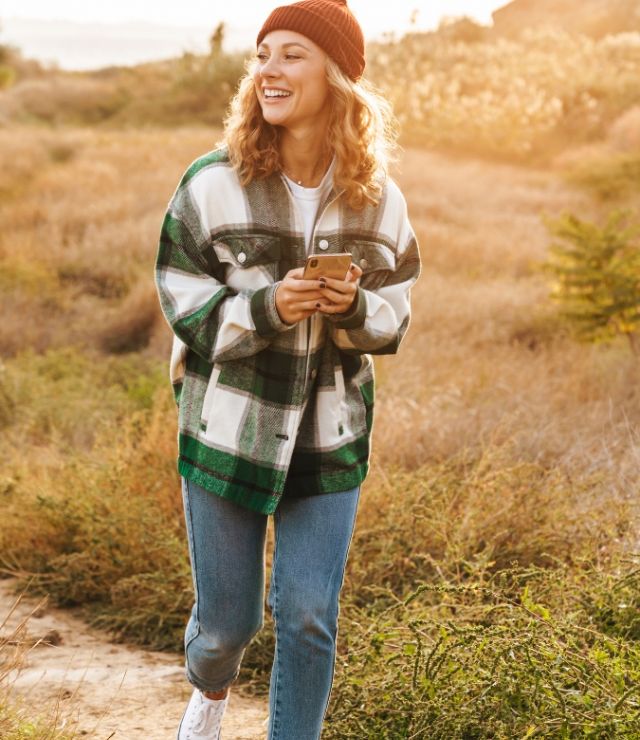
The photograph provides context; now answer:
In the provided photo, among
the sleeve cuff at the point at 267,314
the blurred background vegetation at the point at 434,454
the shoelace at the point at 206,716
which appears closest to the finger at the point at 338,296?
the sleeve cuff at the point at 267,314

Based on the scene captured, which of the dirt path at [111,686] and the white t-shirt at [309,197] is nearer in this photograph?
the white t-shirt at [309,197]

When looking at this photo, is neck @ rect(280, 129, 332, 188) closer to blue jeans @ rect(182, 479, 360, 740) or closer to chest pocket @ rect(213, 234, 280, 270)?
chest pocket @ rect(213, 234, 280, 270)

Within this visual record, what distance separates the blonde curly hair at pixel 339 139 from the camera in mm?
2326

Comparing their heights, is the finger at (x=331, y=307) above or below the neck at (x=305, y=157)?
below

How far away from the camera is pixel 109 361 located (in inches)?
294

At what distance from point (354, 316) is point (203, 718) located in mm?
1190

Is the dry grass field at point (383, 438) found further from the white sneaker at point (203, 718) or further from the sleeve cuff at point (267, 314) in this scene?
the sleeve cuff at point (267, 314)

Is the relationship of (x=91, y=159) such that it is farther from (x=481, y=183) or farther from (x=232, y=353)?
(x=232, y=353)

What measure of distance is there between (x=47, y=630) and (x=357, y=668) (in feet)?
5.23

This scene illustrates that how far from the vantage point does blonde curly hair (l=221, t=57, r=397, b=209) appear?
7.63 ft

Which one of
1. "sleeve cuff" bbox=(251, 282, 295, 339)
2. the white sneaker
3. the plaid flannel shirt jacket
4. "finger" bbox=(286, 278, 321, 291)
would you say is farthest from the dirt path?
"finger" bbox=(286, 278, 321, 291)

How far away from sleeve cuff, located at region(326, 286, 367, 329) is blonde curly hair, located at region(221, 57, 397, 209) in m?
0.28

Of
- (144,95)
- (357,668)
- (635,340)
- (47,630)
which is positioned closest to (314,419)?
(357,668)

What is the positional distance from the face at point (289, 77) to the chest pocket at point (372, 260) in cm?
36
